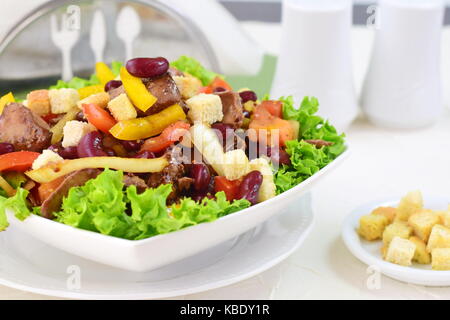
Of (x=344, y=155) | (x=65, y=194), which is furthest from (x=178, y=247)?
(x=344, y=155)

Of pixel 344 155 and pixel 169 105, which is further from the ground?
pixel 169 105

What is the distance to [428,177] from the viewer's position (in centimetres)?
383

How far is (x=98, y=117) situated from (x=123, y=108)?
0.11m

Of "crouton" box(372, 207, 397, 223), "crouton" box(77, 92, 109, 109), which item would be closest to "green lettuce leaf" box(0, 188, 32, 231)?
"crouton" box(77, 92, 109, 109)

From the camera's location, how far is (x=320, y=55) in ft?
13.9

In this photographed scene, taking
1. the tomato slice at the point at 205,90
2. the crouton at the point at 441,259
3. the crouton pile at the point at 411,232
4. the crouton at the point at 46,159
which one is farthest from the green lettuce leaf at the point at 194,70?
the crouton at the point at 441,259

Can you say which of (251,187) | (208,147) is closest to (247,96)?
(208,147)

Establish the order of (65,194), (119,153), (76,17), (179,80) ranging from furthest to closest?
(76,17), (179,80), (119,153), (65,194)

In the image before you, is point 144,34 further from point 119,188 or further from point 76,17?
point 119,188

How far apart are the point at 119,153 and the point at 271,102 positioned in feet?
2.58

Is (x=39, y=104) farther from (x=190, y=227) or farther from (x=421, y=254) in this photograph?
(x=421, y=254)

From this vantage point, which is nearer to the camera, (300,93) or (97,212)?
(97,212)

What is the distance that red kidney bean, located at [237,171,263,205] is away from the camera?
2658 mm

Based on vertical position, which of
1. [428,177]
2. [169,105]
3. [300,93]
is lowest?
[428,177]
